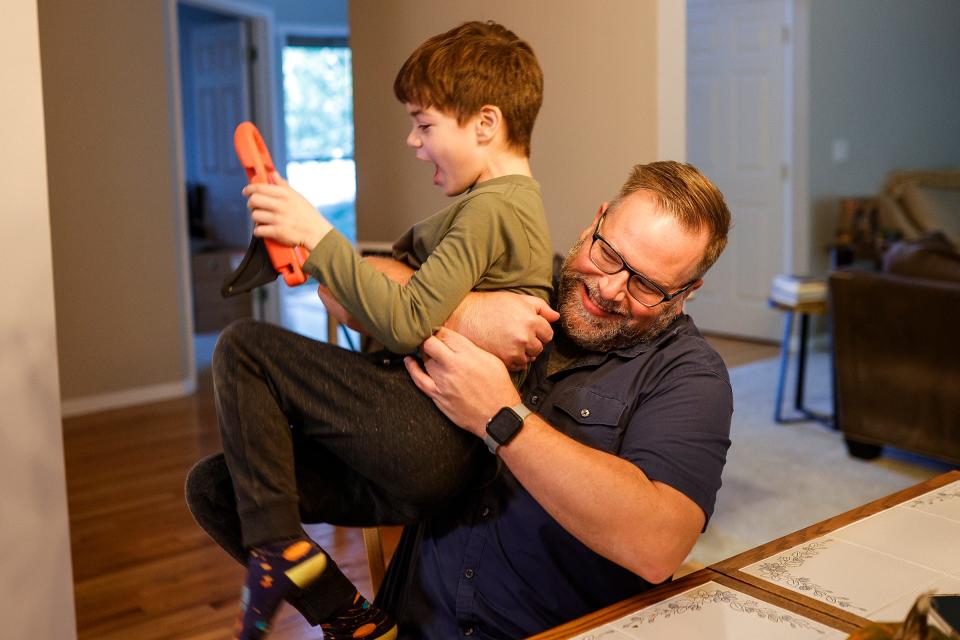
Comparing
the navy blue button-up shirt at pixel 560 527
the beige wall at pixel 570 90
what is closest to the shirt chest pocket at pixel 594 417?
the navy blue button-up shirt at pixel 560 527

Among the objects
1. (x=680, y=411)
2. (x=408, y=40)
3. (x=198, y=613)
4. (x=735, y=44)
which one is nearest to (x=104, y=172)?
(x=408, y=40)

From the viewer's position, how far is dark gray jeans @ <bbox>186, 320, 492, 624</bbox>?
122 cm

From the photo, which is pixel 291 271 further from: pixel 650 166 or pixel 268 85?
pixel 268 85

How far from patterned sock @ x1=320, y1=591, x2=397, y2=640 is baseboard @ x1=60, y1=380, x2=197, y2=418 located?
440 centimetres

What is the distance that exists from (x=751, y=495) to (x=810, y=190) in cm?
342

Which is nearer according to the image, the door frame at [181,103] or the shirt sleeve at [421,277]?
the shirt sleeve at [421,277]

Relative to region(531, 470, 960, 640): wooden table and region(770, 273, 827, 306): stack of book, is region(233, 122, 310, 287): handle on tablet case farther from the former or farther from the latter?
region(770, 273, 827, 306): stack of book

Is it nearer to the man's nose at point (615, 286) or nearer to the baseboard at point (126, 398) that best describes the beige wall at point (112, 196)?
the baseboard at point (126, 398)

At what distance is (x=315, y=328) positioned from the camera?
308 inches

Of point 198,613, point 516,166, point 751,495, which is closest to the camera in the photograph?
point 516,166

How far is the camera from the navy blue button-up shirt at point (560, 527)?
1.36 metres

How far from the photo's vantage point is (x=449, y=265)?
1.35m

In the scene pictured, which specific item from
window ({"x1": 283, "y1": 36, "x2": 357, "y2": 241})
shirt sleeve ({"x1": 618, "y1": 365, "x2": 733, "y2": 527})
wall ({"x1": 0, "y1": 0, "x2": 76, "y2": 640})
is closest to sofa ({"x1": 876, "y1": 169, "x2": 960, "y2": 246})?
window ({"x1": 283, "y1": 36, "x2": 357, "y2": 241})

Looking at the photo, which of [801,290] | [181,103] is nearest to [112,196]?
[181,103]
